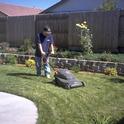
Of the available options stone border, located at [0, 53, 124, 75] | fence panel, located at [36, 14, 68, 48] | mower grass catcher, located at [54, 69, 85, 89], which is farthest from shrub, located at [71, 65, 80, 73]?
fence panel, located at [36, 14, 68, 48]

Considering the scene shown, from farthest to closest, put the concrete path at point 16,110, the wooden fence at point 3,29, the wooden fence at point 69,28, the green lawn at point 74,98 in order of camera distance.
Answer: the wooden fence at point 3,29
the wooden fence at point 69,28
the green lawn at point 74,98
the concrete path at point 16,110

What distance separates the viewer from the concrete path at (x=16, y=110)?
7.28m

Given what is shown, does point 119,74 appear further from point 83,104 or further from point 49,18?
point 49,18

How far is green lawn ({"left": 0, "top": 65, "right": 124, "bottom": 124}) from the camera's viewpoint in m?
7.70

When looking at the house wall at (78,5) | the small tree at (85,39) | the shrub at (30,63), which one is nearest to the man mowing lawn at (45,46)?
the shrub at (30,63)

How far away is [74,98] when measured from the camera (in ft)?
29.6

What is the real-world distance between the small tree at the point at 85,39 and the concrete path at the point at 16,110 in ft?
20.3

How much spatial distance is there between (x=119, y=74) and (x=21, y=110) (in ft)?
16.4

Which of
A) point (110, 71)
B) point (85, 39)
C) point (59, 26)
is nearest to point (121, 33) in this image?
point (85, 39)

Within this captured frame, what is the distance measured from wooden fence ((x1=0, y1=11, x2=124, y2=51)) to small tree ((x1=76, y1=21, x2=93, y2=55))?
440 millimetres

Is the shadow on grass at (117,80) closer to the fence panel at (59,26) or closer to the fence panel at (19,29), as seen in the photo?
the fence panel at (59,26)

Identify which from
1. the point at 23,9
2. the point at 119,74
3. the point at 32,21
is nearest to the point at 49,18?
the point at 32,21

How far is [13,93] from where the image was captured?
30.8 feet

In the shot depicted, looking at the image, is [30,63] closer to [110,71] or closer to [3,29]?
[110,71]
